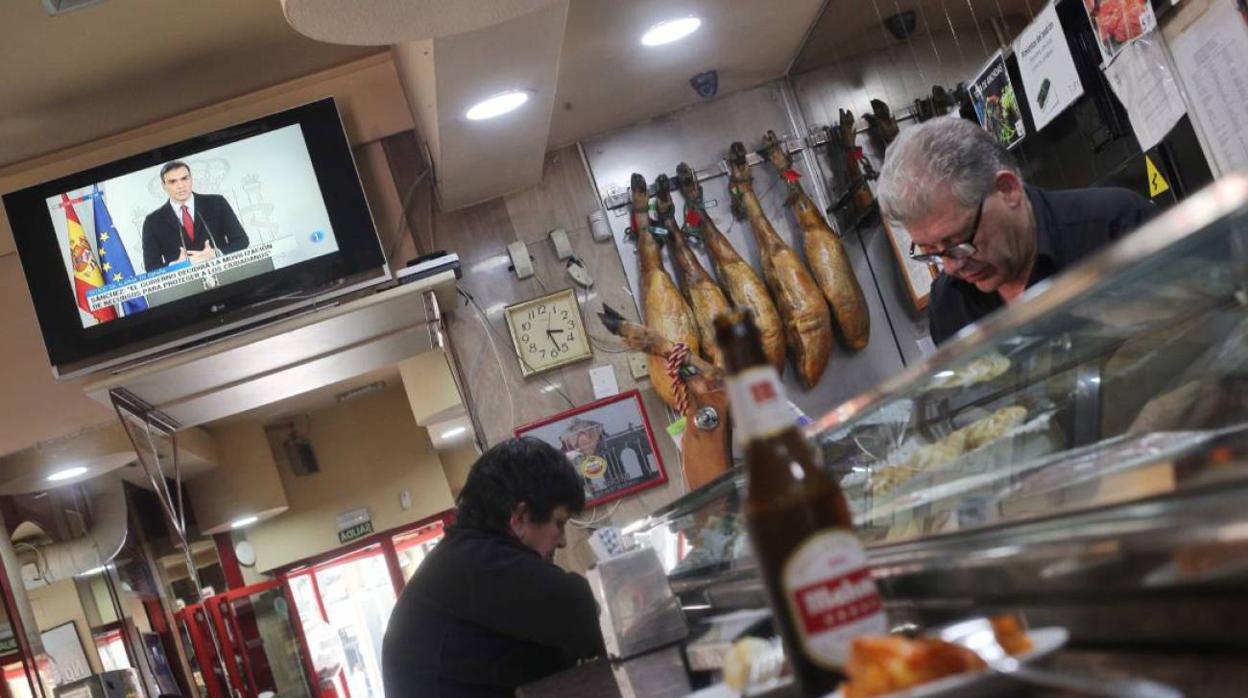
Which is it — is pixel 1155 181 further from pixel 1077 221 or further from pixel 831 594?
pixel 831 594

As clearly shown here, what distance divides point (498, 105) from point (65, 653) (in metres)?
5.30

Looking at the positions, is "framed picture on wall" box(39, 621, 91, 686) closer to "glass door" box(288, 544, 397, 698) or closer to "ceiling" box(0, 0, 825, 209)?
"ceiling" box(0, 0, 825, 209)

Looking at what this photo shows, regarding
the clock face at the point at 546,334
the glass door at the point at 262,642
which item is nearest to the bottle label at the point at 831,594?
the clock face at the point at 546,334

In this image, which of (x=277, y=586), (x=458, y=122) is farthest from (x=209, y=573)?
(x=458, y=122)

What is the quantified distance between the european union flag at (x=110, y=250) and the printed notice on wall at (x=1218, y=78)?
3454mm

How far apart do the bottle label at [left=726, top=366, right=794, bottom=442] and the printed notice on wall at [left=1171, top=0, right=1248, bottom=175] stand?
7.42 ft

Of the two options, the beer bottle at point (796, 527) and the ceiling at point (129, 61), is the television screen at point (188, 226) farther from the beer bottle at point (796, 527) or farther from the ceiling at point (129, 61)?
the beer bottle at point (796, 527)

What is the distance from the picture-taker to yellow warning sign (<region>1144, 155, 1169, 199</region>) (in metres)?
3.11

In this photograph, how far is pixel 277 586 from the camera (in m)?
11.9

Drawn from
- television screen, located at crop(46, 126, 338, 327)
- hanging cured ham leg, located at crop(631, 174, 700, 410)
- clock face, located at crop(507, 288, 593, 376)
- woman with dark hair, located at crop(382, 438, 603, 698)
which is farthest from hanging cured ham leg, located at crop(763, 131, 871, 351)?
woman with dark hair, located at crop(382, 438, 603, 698)

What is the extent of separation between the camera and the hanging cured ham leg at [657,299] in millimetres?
4566

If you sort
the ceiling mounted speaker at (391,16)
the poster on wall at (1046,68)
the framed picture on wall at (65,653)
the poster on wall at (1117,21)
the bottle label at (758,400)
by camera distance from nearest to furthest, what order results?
the bottle label at (758,400)
the ceiling mounted speaker at (391,16)
the poster on wall at (1117,21)
the poster on wall at (1046,68)
the framed picture on wall at (65,653)

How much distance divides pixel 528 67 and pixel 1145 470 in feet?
9.61

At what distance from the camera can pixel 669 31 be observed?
4.23 meters
